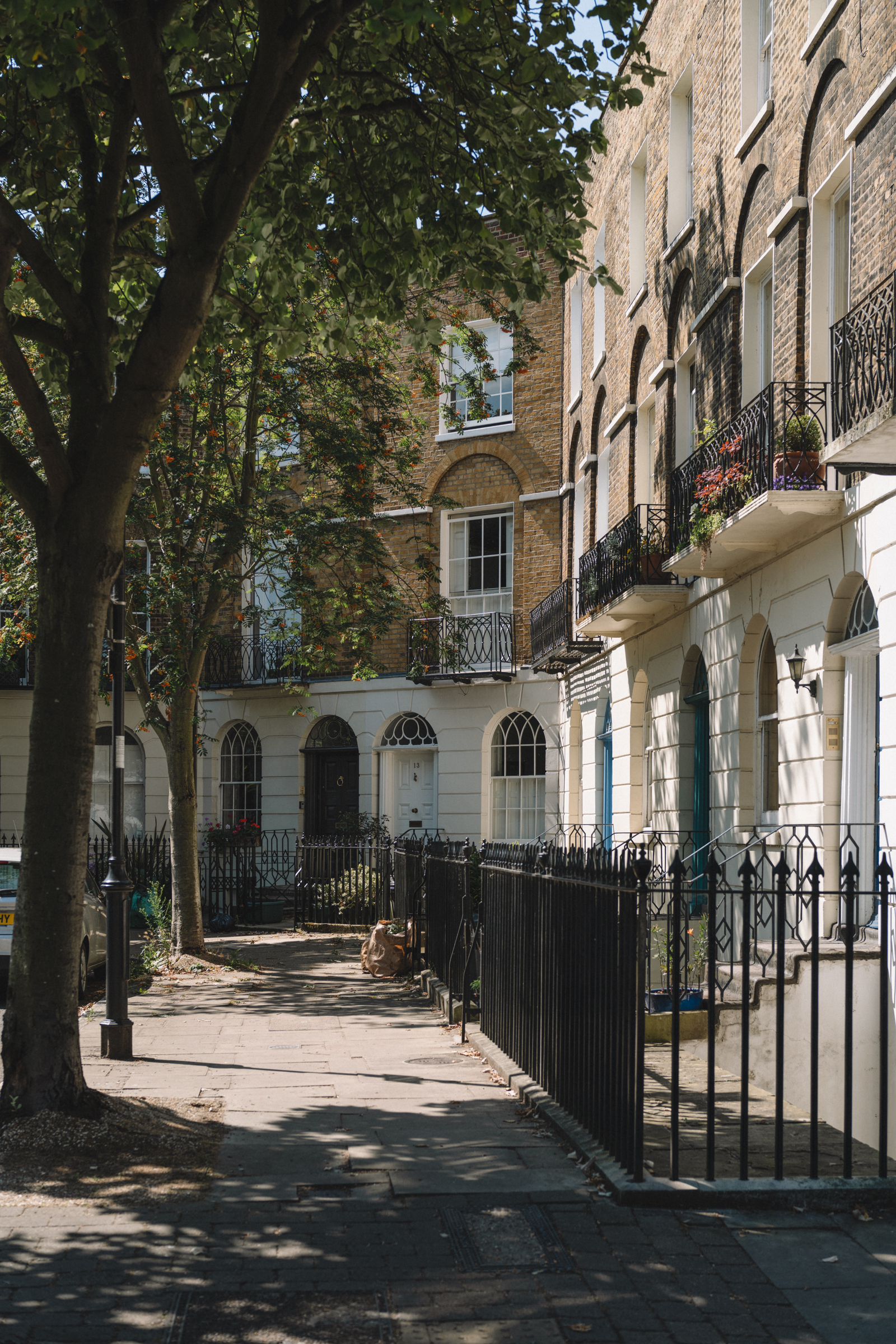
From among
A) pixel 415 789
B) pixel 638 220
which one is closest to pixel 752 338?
pixel 638 220

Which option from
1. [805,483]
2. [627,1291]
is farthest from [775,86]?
[627,1291]

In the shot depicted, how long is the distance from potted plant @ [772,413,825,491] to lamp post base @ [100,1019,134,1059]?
23.6 feet

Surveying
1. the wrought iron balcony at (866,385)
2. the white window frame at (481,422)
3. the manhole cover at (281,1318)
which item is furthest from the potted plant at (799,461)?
the white window frame at (481,422)

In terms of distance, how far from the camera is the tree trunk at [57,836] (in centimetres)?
696

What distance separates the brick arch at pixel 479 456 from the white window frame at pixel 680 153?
7754 millimetres

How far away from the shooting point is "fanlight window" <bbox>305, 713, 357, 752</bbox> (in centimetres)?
2664

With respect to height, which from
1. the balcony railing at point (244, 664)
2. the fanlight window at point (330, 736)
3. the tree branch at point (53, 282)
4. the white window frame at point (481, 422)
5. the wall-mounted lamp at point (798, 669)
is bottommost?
the fanlight window at point (330, 736)

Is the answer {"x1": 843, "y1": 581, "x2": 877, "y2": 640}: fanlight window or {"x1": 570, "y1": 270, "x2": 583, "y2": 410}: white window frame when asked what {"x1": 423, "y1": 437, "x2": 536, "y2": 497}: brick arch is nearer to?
{"x1": 570, "y1": 270, "x2": 583, "y2": 410}: white window frame

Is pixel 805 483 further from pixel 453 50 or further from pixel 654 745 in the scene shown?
pixel 654 745

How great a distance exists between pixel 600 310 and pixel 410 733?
9090mm

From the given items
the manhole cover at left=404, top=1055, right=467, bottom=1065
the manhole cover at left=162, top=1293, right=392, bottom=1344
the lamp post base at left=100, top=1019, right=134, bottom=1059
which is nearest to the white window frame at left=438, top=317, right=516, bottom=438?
the manhole cover at left=404, top=1055, right=467, bottom=1065

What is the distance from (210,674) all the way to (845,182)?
746 inches

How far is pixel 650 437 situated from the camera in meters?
18.9

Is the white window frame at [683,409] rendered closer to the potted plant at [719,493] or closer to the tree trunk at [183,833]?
the potted plant at [719,493]
